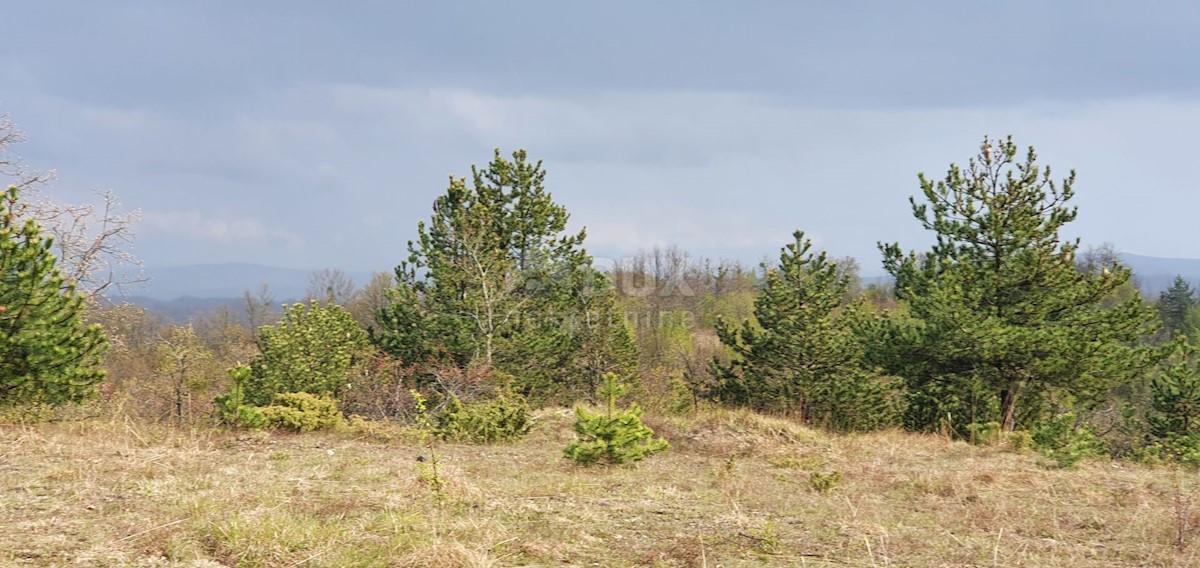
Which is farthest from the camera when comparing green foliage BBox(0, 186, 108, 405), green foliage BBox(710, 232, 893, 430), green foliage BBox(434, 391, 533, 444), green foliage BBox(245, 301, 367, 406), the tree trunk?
green foliage BBox(245, 301, 367, 406)

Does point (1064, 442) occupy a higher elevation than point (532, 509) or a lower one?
lower

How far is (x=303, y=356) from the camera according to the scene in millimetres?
24703

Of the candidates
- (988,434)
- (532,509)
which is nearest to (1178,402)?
(988,434)

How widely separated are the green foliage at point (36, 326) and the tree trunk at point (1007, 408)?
1934cm

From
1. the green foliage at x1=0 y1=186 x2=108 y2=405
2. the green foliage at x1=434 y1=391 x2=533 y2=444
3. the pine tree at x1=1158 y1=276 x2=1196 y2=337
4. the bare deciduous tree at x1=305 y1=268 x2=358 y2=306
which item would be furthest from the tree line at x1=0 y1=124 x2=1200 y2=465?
the pine tree at x1=1158 y1=276 x2=1196 y2=337

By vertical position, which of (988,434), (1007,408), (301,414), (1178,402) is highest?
(301,414)

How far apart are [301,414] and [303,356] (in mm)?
15553

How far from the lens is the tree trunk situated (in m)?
16.6

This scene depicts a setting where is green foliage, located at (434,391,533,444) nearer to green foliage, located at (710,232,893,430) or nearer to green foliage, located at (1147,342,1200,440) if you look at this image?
green foliage, located at (710,232,893,430)

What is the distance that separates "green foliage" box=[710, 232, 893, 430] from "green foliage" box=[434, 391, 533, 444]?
1130 centimetres

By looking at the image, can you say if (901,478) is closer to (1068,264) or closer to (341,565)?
(341,565)

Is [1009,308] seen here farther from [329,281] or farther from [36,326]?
[329,281]

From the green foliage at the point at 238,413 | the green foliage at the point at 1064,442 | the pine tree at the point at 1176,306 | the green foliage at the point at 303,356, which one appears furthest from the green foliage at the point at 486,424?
the pine tree at the point at 1176,306

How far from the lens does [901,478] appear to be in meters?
8.45
